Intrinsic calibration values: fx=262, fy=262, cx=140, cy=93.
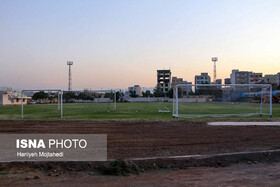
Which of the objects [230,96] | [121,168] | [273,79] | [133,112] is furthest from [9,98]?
[273,79]

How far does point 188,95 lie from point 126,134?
1562 centimetres

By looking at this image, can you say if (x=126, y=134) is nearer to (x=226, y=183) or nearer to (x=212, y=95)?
(x=226, y=183)

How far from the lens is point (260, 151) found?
314 inches

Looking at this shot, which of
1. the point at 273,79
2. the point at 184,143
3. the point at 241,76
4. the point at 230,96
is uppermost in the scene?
the point at 241,76

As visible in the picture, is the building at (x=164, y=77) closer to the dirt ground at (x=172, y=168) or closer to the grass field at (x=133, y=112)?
the grass field at (x=133, y=112)

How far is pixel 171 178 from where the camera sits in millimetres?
5789

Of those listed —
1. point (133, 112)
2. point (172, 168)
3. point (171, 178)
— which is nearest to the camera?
point (171, 178)

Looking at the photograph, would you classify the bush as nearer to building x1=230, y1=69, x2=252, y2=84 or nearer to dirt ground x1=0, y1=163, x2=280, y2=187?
dirt ground x1=0, y1=163, x2=280, y2=187

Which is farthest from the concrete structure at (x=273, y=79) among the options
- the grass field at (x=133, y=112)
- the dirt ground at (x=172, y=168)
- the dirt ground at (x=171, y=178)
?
the dirt ground at (x=171, y=178)

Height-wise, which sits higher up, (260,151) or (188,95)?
(188,95)

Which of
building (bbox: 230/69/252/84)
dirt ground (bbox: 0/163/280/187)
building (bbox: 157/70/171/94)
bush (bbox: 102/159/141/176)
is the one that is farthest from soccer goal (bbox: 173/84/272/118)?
building (bbox: 157/70/171/94)

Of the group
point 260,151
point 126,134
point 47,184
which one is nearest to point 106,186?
point 47,184

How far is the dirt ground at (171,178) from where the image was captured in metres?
5.38

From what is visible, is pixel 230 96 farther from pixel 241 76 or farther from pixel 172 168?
pixel 241 76
